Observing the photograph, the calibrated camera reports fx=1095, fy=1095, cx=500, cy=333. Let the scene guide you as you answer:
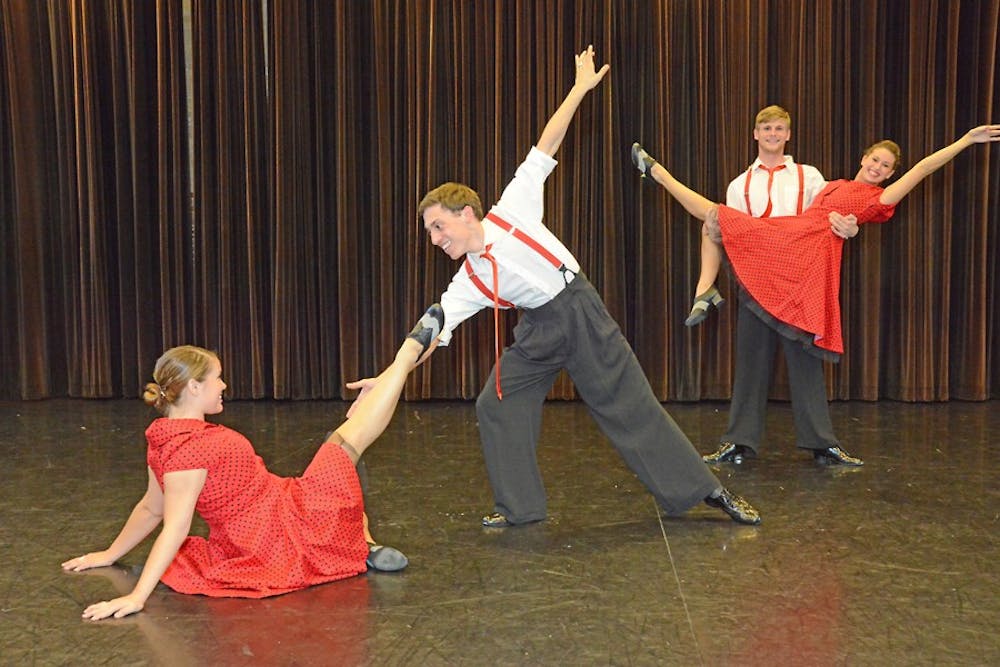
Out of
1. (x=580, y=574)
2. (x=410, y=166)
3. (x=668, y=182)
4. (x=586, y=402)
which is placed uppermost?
(x=410, y=166)

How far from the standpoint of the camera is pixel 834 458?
173 inches

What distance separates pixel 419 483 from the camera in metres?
4.14

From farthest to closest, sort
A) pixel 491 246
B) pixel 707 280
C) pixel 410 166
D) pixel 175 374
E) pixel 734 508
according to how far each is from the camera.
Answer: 1. pixel 410 166
2. pixel 707 280
3. pixel 734 508
4. pixel 491 246
5. pixel 175 374

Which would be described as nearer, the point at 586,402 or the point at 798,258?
the point at 586,402

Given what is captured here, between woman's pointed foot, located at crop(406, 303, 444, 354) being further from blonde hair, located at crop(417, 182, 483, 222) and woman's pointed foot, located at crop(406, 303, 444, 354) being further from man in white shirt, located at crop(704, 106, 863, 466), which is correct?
man in white shirt, located at crop(704, 106, 863, 466)

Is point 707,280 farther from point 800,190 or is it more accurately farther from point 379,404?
point 379,404

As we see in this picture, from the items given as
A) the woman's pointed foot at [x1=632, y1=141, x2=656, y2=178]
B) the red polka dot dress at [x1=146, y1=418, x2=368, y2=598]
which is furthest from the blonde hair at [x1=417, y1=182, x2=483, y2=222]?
the woman's pointed foot at [x1=632, y1=141, x2=656, y2=178]

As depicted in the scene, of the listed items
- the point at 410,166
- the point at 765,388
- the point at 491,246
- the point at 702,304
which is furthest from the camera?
the point at 410,166

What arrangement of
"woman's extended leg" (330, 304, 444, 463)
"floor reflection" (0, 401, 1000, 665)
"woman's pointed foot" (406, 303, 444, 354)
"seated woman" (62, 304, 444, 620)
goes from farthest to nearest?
"woman's pointed foot" (406, 303, 444, 354), "woman's extended leg" (330, 304, 444, 463), "seated woman" (62, 304, 444, 620), "floor reflection" (0, 401, 1000, 665)

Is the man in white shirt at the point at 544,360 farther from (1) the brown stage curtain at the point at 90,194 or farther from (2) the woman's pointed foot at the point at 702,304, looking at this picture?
(1) the brown stage curtain at the point at 90,194

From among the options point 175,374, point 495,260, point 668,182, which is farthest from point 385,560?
point 668,182

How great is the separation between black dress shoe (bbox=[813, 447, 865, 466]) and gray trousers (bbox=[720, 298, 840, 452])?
0.03 m

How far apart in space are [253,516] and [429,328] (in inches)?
28.6

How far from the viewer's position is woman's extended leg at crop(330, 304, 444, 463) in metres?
3.01
